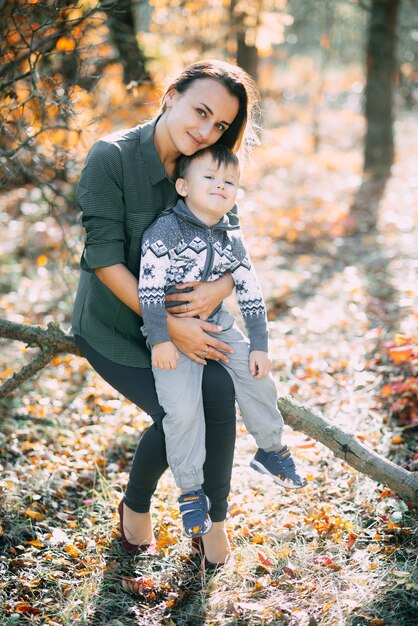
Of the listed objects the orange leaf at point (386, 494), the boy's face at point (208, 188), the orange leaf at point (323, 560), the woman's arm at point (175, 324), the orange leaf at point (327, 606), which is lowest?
the orange leaf at point (327, 606)

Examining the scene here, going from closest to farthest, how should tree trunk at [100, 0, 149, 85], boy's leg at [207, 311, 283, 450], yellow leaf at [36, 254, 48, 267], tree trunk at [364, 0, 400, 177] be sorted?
boy's leg at [207, 311, 283, 450] < yellow leaf at [36, 254, 48, 267] < tree trunk at [100, 0, 149, 85] < tree trunk at [364, 0, 400, 177]

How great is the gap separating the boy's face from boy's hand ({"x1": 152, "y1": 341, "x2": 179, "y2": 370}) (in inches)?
21.2

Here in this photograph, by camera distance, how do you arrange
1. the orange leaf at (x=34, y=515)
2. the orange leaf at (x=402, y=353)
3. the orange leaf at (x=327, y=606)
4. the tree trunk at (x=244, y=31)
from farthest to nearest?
the tree trunk at (x=244, y=31), the orange leaf at (x=402, y=353), the orange leaf at (x=34, y=515), the orange leaf at (x=327, y=606)

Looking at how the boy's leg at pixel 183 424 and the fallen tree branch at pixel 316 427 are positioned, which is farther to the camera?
the fallen tree branch at pixel 316 427

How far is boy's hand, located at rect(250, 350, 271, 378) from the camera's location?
2416 millimetres

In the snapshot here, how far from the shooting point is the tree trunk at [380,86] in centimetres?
860

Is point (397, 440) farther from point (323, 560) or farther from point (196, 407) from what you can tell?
point (196, 407)

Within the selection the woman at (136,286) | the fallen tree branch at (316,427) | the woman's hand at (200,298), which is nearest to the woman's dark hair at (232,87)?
the woman at (136,286)

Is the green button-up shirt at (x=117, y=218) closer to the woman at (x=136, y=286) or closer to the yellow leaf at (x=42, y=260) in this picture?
the woman at (x=136, y=286)

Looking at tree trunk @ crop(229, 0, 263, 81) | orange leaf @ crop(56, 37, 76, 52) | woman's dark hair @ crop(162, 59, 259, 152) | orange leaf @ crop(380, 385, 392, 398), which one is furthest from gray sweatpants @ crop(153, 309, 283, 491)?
tree trunk @ crop(229, 0, 263, 81)

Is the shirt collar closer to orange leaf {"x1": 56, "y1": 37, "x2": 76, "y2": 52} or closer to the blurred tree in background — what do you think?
the blurred tree in background

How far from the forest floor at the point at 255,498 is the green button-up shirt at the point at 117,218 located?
848 mm

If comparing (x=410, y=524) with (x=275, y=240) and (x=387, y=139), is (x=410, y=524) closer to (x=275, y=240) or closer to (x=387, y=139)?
(x=275, y=240)

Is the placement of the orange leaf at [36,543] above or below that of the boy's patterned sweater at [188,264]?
below
